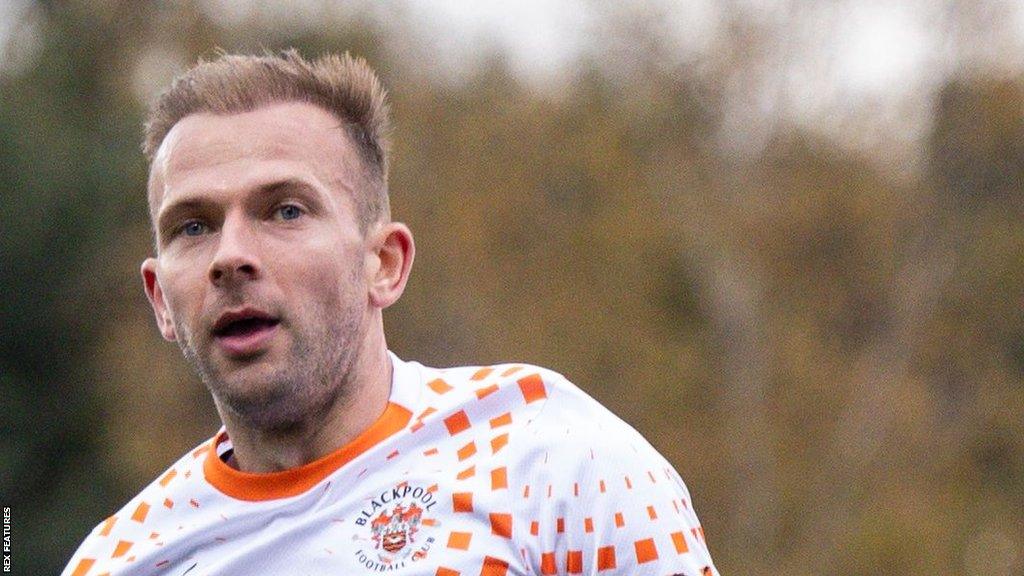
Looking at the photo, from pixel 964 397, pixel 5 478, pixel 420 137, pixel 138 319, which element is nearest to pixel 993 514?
pixel 964 397

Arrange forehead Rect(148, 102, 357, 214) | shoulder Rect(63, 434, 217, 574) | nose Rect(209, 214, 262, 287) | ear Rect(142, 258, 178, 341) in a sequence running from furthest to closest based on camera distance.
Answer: ear Rect(142, 258, 178, 341), shoulder Rect(63, 434, 217, 574), forehead Rect(148, 102, 357, 214), nose Rect(209, 214, 262, 287)

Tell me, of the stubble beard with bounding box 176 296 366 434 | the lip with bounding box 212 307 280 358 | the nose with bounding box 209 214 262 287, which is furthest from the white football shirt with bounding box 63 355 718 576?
the nose with bounding box 209 214 262 287

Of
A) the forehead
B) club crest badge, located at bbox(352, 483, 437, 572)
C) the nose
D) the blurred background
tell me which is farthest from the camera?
the blurred background

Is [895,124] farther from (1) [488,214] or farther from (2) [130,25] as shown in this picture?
(2) [130,25]

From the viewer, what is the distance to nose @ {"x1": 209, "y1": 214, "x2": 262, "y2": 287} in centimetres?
412

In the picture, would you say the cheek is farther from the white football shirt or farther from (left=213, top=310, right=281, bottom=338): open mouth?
the white football shirt

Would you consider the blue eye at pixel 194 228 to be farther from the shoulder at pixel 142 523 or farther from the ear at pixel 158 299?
the shoulder at pixel 142 523

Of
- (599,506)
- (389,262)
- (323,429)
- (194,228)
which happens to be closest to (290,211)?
(194,228)

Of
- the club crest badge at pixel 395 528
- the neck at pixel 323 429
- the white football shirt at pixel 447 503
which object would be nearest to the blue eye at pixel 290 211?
the neck at pixel 323 429

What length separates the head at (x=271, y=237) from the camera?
416cm

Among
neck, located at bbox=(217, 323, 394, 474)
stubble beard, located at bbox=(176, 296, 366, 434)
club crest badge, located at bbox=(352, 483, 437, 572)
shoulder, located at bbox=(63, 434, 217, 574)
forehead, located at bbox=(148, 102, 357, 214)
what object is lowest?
shoulder, located at bbox=(63, 434, 217, 574)

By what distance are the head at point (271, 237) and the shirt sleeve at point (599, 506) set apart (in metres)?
0.49

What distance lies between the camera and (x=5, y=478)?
20.4 meters

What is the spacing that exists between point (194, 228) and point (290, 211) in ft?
0.72
